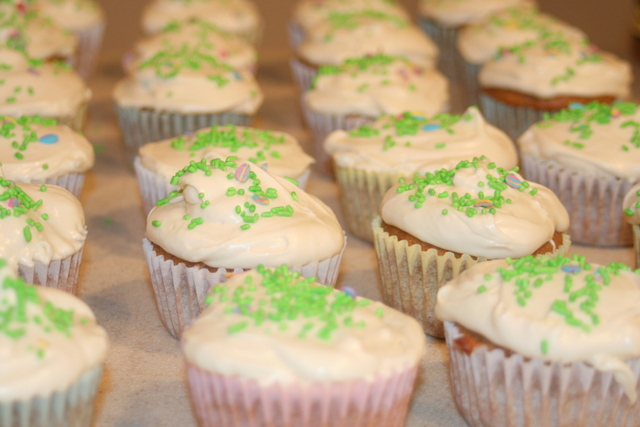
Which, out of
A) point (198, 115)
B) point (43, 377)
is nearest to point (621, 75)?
point (198, 115)

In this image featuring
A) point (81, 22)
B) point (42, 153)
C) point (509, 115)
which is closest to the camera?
point (42, 153)

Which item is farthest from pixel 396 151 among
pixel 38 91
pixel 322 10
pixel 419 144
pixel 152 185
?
pixel 322 10

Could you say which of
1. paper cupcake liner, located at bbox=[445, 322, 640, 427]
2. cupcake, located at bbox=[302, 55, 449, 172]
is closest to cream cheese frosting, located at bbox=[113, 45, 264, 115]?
cupcake, located at bbox=[302, 55, 449, 172]

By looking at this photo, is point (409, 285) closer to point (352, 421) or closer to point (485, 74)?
point (352, 421)

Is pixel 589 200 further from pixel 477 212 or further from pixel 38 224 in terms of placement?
pixel 38 224

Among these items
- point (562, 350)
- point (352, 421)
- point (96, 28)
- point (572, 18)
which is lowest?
point (572, 18)

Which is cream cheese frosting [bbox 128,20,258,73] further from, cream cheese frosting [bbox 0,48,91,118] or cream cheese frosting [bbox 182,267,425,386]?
cream cheese frosting [bbox 182,267,425,386]

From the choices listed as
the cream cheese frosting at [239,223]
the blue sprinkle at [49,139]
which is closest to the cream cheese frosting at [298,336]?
the cream cheese frosting at [239,223]
